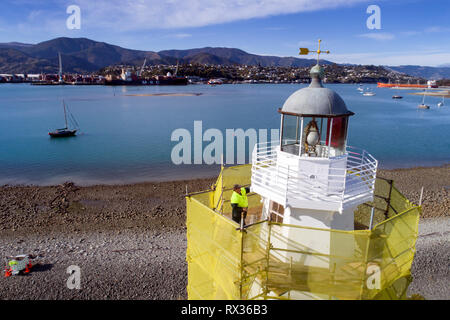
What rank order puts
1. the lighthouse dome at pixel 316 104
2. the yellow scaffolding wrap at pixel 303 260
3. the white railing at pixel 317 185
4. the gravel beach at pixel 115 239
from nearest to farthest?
the yellow scaffolding wrap at pixel 303 260
the white railing at pixel 317 185
the lighthouse dome at pixel 316 104
the gravel beach at pixel 115 239

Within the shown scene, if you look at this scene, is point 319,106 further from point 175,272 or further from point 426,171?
point 426,171

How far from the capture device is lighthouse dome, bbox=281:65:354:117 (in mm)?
7582

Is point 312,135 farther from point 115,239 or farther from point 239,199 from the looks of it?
point 115,239

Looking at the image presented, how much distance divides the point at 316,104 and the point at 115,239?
16.1 metres

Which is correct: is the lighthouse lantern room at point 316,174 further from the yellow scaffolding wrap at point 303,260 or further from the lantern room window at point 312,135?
the yellow scaffolding wrap at point 303,260

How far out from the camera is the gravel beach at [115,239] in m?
14.0

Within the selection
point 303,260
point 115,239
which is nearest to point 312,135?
point 303,260

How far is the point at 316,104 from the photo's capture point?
7617mm

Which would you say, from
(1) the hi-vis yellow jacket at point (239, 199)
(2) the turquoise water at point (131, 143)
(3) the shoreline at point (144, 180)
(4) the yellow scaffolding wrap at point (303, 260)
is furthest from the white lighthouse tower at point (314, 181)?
(2) the turquoise water at point (131, 143)

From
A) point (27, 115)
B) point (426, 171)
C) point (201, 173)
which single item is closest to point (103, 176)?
point (201, 173)

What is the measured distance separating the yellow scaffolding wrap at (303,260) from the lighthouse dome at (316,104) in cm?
300

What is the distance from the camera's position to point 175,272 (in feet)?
49.2

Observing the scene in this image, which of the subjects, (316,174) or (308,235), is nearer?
(308,235)
